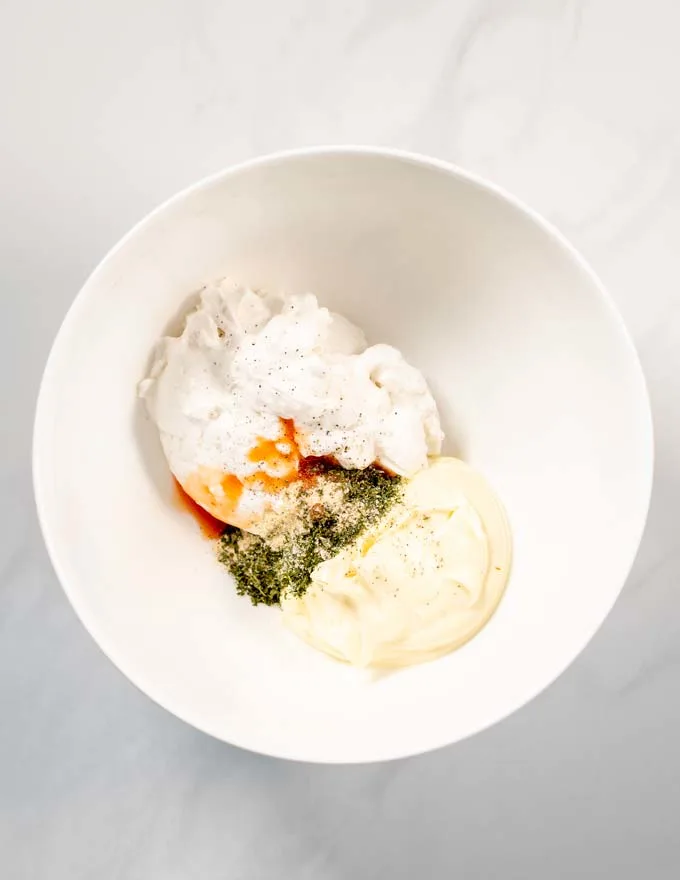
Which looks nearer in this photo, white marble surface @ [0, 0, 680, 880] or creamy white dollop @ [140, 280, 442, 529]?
creamy white dollop @ [140, 280, 442, 529]

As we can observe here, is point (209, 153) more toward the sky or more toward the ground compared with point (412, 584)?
more toward the sky

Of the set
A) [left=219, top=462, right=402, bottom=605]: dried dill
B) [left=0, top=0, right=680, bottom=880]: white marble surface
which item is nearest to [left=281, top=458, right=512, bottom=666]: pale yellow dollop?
[left=219, top=462, right=402, bottom=605]: dried dill

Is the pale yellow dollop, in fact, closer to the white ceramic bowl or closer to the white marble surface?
the white ceramic bowl

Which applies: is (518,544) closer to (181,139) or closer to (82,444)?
(82,444)

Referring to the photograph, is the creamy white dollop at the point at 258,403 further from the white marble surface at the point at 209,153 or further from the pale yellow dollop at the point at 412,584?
the white marble surface at the point at 209,153

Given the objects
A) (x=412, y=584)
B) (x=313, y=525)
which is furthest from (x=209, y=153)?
(x=412, y=584)

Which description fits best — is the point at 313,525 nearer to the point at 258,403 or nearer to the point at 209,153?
the point at 258,403

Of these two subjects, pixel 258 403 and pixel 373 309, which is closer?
pixel 258 403
